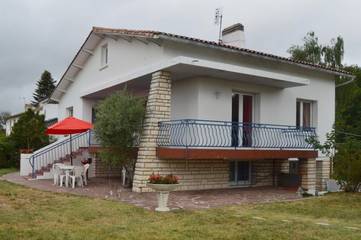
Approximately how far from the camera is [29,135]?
2420 centimetres

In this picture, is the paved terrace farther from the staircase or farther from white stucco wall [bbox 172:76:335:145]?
white stucco wall [bbox 172:76:335:145]

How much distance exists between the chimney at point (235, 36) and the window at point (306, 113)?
12.4 ft

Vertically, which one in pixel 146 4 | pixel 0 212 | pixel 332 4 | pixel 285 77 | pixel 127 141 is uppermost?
pixel 332 4

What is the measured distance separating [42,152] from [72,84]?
524 cm

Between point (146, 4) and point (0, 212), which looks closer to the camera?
point (0, 212)

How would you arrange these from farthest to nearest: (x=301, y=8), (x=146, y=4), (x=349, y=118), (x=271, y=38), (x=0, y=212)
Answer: (x=349, y=118)
(x=271, y=38)
(x=301, y=8)
(x=146, y=4)
(x=0, y=212)

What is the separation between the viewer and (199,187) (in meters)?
15.5

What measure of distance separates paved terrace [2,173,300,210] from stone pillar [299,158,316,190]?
3.53ft

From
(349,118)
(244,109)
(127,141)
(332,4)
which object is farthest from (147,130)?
(349,118)

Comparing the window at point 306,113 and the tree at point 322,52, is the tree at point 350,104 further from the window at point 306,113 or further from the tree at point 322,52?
the window at point 306,113

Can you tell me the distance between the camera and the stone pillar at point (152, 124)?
14078 mm

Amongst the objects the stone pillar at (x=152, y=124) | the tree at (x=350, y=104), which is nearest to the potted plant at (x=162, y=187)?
the stone pillar at (x=152, y=124)

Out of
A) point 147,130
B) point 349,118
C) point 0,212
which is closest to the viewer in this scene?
point 0,212

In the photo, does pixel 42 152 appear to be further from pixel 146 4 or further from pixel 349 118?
pixel 349 118
